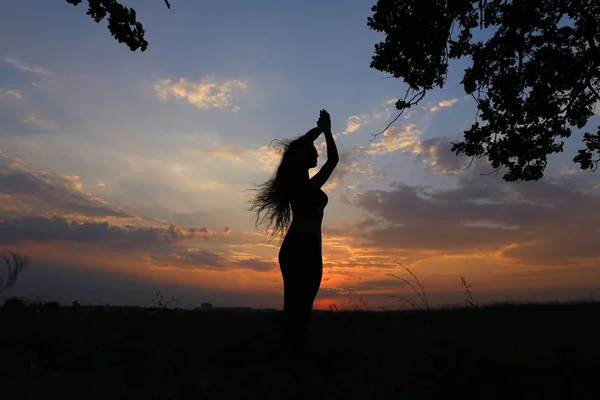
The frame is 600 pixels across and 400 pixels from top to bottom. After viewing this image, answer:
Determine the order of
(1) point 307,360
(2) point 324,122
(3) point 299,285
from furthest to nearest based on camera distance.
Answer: (2) point 324,122, (1) point 307,360, (3) point 299,285

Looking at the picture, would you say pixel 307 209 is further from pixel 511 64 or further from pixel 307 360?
pixel 511 64

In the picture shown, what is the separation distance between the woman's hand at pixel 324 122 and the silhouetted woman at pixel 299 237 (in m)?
0.38

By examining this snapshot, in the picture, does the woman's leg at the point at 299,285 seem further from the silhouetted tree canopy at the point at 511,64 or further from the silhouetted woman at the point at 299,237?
the silhouetted tree canopy at the point at 511,64

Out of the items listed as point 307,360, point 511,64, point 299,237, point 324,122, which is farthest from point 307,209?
point 511,64

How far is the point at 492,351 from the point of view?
6.54 m

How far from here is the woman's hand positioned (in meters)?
7.25

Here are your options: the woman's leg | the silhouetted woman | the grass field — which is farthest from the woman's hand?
the grass field

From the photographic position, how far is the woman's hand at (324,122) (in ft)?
23.8

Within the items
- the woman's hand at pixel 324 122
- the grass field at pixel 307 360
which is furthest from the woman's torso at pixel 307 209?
the grass field at pixel 307 360

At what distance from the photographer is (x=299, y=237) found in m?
6.62

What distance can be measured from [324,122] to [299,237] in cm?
187

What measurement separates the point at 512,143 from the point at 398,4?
4.02m

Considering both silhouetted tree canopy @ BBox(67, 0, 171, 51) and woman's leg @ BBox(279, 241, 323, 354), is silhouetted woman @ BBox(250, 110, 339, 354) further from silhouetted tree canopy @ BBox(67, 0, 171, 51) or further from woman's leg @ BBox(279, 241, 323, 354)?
silhouetted tree canopy @ BBox(67, 0, 171, 51)

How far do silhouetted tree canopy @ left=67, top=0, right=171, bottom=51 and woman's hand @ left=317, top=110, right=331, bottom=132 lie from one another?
9.18 ft
